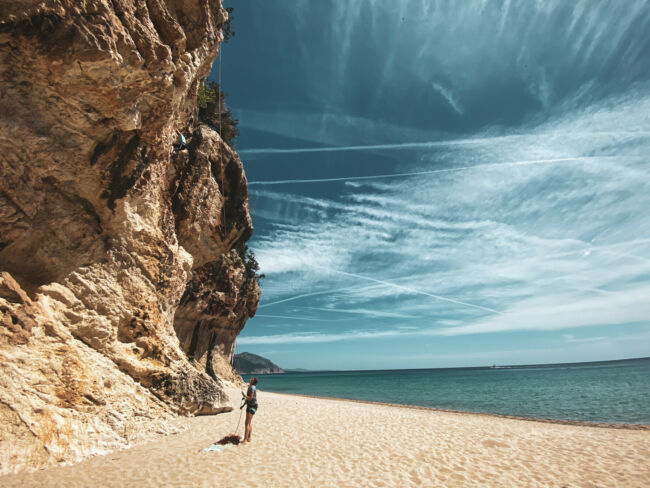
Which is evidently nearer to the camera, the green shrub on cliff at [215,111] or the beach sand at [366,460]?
the beach sand at [366,460]

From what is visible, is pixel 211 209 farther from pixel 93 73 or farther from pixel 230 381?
pixel 230 381

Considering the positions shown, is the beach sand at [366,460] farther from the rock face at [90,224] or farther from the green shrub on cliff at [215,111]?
the green shrub on cliff at [215,111]

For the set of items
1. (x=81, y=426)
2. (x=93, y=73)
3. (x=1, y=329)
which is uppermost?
(x=93, y=73)

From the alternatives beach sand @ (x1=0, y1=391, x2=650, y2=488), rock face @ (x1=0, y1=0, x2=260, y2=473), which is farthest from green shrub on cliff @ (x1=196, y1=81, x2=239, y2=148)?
beach sand @ (x1=0, y1=391, x2=650, y2=488)

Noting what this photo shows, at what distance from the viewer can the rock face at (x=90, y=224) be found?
25.4 ft

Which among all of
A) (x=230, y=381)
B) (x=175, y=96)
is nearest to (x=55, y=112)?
(x=175, y=96)

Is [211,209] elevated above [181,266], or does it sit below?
above

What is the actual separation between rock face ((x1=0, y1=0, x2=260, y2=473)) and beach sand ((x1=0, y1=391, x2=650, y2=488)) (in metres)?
1.15

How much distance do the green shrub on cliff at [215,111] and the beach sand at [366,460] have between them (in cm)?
1802

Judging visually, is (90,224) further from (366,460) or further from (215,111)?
(215,111)

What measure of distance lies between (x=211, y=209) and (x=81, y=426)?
12527 mm

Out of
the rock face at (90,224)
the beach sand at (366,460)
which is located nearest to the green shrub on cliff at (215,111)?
the rock face at (90,224)

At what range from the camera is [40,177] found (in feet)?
30.7

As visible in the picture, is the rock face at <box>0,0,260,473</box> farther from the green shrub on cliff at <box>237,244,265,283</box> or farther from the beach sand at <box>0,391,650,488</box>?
the green shrub on cliff at <box>237,244,265,283</box>
